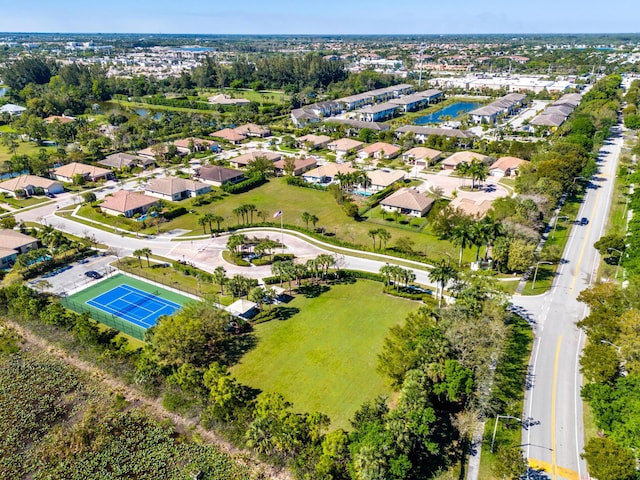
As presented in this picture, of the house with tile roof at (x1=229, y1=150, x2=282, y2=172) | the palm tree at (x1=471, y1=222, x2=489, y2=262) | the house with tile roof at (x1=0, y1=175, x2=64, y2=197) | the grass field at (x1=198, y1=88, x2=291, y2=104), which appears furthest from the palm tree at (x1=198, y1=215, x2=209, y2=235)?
the grass field at (x1=198, y1=88, x2=291, y2=104)

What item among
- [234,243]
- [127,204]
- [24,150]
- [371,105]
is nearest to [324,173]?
[234,243]

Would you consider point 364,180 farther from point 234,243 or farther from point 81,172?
point 81,172

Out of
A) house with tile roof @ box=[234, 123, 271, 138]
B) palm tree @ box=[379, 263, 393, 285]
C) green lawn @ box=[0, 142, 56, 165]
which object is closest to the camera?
palm tree @ box=[379, 263, 393, 285]

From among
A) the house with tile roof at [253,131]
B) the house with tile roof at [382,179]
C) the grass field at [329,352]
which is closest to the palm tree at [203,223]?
the grass field at [329,352]

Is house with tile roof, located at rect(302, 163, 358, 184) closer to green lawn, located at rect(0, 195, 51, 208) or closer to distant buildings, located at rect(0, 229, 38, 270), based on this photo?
green lawn, located at rect(0, 195, 51, 208)

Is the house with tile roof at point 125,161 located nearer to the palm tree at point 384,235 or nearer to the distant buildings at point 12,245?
the distant buildings at point 12,245

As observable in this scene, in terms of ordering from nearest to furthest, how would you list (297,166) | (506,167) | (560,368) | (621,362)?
(621,362)
(560,368)
(506,167)
(297,166)
